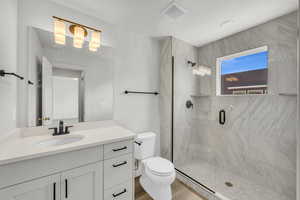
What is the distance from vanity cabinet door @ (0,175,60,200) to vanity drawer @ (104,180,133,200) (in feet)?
1.35

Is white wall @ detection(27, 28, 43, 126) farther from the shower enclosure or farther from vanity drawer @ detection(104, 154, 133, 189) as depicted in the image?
the shower enclosure

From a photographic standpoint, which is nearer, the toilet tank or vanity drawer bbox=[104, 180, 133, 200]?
vanity drawer bbox=[104, 180, 133, 200]

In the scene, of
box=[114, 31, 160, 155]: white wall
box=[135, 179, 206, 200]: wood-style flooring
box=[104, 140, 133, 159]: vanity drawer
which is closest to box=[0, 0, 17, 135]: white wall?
box=[104, 140, 133, 159]: vanity drawer

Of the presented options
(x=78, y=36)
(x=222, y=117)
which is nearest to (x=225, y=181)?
(x=222, y=117)

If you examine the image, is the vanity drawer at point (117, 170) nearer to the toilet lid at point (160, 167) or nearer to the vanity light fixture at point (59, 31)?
the toilet lid at point (160, 167)

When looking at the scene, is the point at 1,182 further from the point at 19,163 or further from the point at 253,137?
the point at 253,137

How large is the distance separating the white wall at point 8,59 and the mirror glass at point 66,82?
0.40 feet

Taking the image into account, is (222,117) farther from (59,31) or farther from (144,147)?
(59,31)

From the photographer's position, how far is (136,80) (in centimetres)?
202

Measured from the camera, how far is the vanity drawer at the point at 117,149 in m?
1.17

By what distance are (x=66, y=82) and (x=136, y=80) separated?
944 mm

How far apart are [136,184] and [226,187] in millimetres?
1284

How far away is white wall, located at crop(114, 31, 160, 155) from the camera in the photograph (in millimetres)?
1873

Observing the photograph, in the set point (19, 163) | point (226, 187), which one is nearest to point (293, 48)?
point (226, 187)
